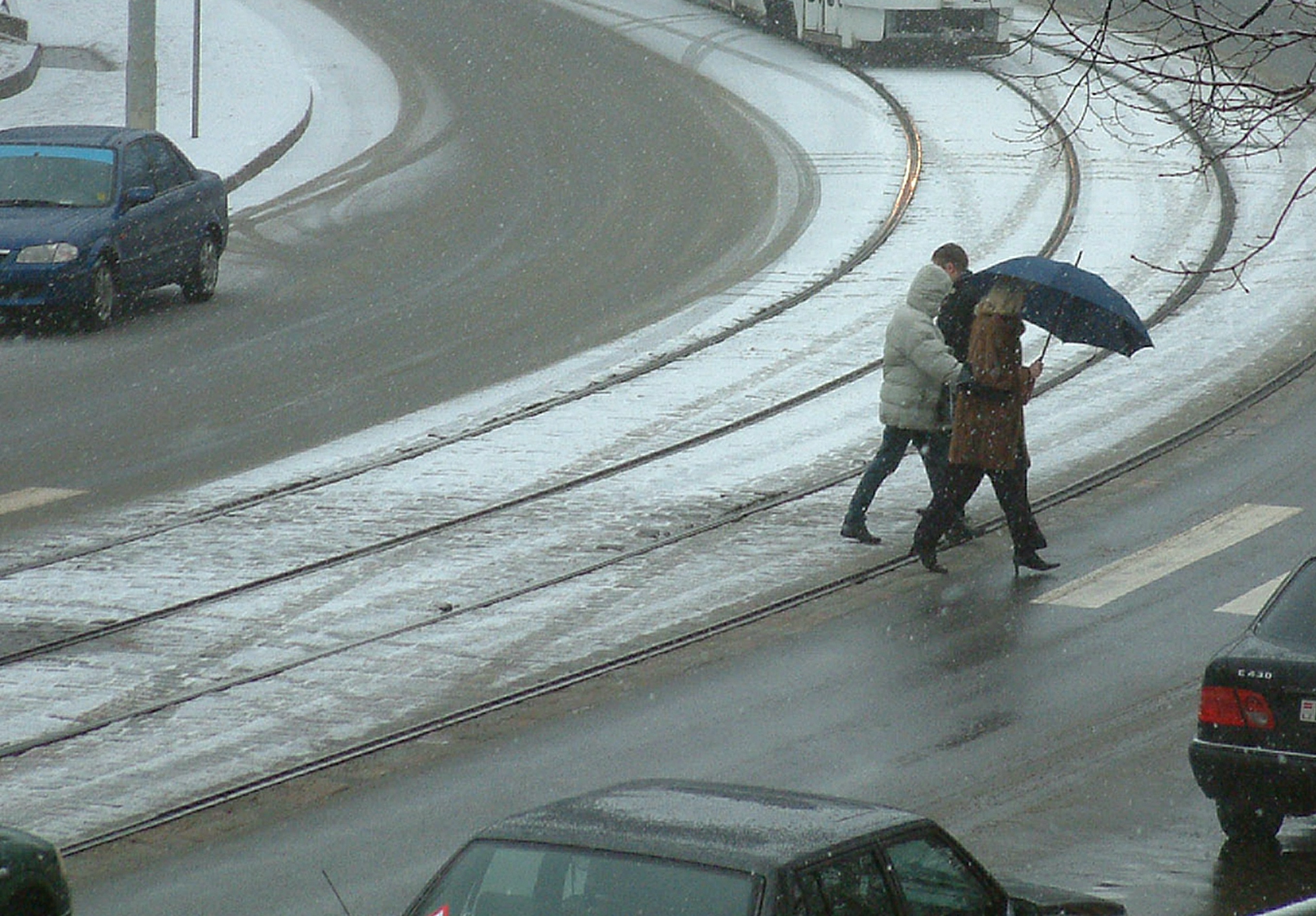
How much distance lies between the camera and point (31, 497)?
44.0ft

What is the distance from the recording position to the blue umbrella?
12234 millimetres

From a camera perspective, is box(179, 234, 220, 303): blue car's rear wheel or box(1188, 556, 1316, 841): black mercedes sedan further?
box(179, 234, 220, 303): blue car's rear wheel

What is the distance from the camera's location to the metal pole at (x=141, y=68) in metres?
24.2

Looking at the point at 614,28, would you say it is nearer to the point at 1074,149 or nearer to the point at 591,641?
the point at 1074,149

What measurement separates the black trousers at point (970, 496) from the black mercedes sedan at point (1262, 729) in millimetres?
3887

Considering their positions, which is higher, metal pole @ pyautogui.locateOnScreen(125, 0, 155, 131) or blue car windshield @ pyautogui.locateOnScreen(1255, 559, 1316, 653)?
blue car windshield @ pyautogui.locateOnScreen(1255, 559, 1316, 653)

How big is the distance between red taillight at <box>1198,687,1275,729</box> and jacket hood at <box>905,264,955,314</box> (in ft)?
15.9

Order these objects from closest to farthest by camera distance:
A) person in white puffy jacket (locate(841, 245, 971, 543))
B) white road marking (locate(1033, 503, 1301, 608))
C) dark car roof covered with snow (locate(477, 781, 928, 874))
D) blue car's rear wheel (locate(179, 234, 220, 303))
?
dark car roof covered with snow (locate(477, 781, 928, 874)) → white road marking (locate(1033, 503, 1301, 608)) → person in white puffy jacket (locate(841, 245, 971, 543)) → blue car's rear wheel (locate(179, 234, 220, 303))

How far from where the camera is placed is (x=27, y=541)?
40.9 feet

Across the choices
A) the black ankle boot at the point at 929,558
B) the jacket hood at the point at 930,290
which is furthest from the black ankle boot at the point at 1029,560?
the jacket hood at the point at 930,290

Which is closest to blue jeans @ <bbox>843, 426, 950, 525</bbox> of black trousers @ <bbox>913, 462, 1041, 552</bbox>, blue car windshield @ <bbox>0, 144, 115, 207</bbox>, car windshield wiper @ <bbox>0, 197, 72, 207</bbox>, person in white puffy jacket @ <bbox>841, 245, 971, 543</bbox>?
person in white puffy jacket @ <bbox>841, 245, 971, 543</bbox>

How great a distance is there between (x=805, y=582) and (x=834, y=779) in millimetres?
3173

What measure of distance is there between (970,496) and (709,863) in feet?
24.9

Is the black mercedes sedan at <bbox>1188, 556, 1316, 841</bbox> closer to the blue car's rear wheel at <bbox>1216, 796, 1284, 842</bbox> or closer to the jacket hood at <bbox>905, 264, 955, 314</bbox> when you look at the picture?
the blue car's rear wheel at <bbox>1216, 796, 1284, 842</bbox>
